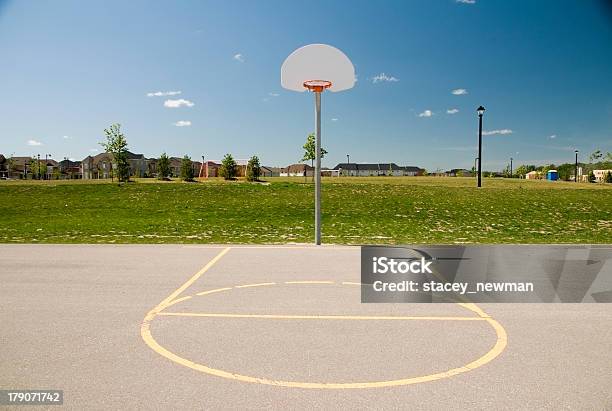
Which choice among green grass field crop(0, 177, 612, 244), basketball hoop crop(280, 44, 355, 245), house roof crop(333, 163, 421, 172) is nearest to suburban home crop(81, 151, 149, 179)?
house roof crop(333, 163, 421, 172)

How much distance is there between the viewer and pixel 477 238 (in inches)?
583

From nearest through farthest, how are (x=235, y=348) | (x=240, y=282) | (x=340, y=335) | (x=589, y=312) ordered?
1. (x=235, y=348)
2. (x=340, y=335)
3. (x=589, y=312)
4. (x=240, y=282)

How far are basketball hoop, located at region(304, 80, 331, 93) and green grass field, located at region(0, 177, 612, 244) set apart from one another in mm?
4882

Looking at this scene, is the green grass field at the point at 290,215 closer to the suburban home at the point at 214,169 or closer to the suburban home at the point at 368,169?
the suburban home at the point at 214,169

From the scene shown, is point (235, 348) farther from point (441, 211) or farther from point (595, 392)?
point (441, 211)

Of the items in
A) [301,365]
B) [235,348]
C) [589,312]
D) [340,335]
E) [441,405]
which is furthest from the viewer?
[589,312]

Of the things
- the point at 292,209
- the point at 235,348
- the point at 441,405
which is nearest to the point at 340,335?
the point at 235,348

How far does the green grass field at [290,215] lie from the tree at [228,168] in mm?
40896

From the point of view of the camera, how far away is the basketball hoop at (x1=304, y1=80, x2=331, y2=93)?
41.5ft

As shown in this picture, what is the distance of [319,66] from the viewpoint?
493 inches

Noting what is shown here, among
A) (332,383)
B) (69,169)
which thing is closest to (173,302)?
(332,383)

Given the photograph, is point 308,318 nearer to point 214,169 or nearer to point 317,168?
point 317,168

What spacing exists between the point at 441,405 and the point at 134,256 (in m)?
8.58

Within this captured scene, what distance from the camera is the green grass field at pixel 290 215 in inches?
589
